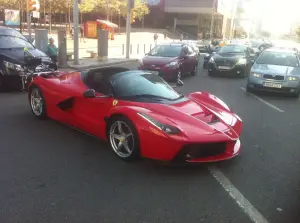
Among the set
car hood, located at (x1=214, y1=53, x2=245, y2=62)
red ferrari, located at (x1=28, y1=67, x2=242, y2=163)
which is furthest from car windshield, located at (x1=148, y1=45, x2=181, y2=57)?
red ferrari, located at (x1=28, y1=67, x2=242, y2=163)

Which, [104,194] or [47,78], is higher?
[47,78]

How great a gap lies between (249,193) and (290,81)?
7.57 meters

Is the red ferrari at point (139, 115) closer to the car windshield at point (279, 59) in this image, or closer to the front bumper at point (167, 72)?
the car windshield at point (279, 59)

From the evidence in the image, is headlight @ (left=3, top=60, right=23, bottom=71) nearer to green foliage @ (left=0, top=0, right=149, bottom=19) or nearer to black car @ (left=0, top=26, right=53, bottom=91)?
black car @ (left=0, top=26, right=53, bottom=91)

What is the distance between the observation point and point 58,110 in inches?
237

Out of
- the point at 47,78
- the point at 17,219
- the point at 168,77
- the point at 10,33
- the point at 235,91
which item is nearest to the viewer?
the point at 17,219

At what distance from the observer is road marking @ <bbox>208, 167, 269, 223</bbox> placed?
3.43 metres

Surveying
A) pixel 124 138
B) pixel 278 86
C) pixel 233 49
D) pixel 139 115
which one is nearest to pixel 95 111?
pixel 124 138

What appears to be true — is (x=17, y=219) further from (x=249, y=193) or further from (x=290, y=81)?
(x=290, y=81)

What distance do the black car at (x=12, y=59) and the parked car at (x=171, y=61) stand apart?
433 cm

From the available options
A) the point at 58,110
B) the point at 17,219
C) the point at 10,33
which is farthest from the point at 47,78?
the point at 10,33

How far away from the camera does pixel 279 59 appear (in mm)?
11938

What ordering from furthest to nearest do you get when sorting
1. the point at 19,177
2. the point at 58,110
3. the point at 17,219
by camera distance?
1. the point at 58,110
2. the point at 19,177
3. the point at 17,219

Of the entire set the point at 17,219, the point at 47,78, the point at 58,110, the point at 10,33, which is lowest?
the point at 17,219
